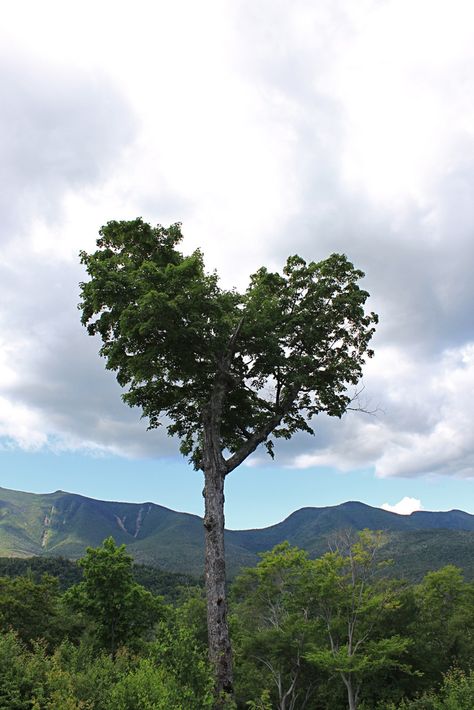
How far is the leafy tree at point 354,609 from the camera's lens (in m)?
25.1

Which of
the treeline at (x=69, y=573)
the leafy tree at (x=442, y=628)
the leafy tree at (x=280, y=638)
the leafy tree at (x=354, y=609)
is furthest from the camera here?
the treeline at (x=69, y=573)

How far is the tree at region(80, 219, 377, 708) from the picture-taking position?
13.3m

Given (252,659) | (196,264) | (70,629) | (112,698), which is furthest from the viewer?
(252,659)

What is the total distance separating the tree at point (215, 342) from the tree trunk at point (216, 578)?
30 mm

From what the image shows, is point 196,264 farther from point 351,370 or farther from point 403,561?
point 403,561

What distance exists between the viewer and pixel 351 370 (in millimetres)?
16250

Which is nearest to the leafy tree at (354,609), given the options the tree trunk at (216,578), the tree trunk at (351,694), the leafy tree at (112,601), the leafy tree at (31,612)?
the tree trunk at (351,694)

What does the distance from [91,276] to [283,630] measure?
2697cm

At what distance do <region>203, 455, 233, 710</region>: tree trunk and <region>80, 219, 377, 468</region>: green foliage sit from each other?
1136mm

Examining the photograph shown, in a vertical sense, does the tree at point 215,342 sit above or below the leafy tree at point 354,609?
above

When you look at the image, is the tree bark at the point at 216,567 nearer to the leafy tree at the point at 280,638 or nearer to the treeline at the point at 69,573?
the leafy tree at the point at 280,638

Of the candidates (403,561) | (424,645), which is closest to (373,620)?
(424,645)

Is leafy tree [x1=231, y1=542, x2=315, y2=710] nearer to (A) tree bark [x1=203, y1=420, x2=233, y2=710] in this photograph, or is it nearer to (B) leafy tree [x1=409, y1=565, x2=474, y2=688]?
(B) leafy tree [x1=409, y1=565, x2=474, y2=688]

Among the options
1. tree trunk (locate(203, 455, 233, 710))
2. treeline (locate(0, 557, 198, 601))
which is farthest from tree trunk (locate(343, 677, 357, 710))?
treeline (locate(0, 557, 198, 601))
